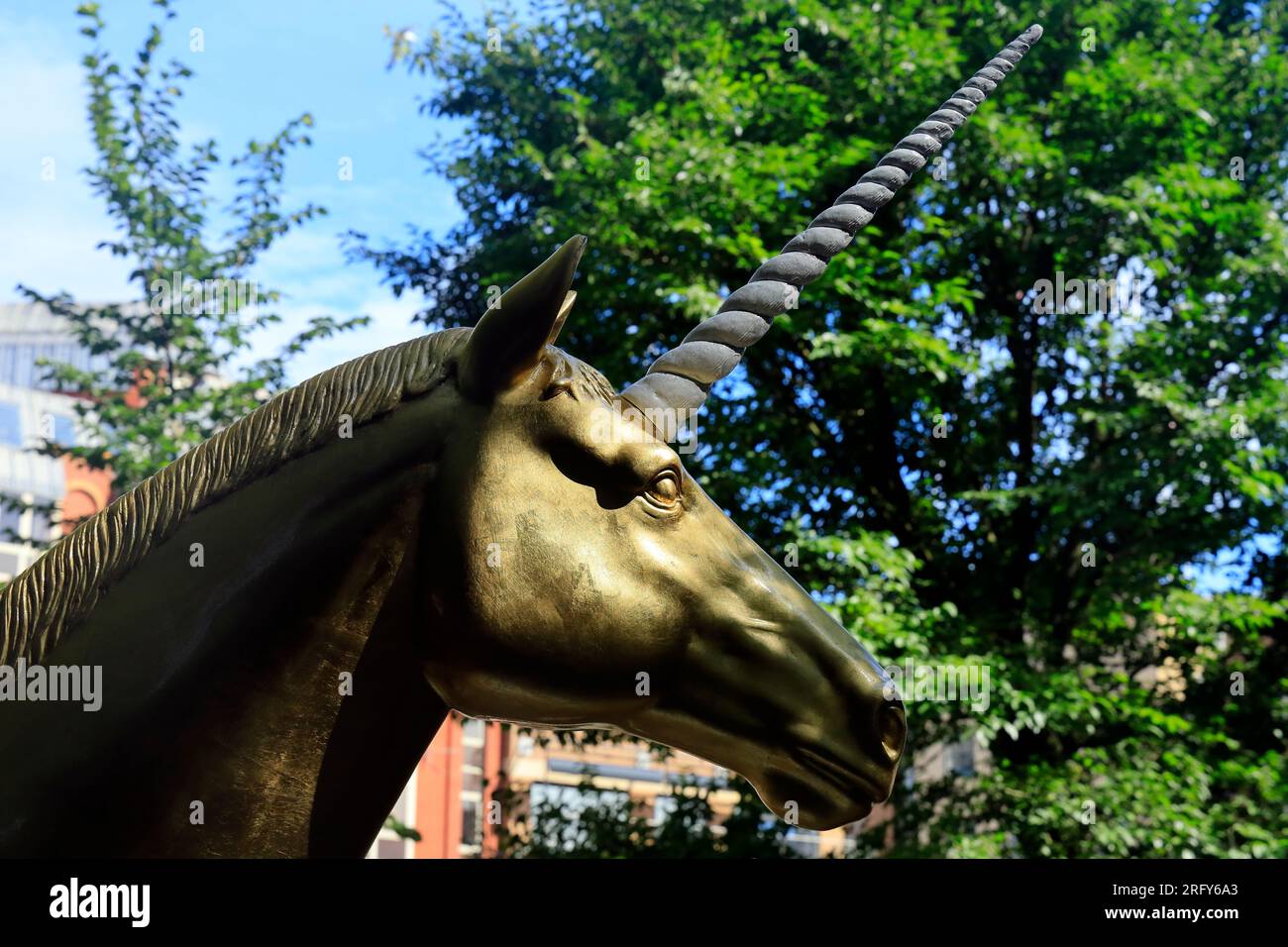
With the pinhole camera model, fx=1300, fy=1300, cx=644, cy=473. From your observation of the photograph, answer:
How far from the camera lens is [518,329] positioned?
2.05 m

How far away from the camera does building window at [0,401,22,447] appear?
122ft

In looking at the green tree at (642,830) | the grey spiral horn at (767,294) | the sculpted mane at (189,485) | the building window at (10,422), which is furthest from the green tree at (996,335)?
the building window at (10,422)

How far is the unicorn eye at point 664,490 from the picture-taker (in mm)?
2168

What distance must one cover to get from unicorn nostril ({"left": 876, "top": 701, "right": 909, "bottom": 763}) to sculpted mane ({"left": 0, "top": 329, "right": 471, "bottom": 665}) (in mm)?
914

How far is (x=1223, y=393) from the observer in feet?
38.5

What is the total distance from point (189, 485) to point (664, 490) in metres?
0.77

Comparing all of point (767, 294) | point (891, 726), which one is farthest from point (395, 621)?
point (767, 294)

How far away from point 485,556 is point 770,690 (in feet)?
1.75

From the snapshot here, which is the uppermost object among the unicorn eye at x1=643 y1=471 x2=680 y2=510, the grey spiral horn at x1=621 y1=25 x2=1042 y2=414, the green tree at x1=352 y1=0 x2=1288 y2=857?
the green tree at x1=352 y1=0 x2=1288 y2=857

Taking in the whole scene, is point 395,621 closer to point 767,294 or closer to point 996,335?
point 767,294

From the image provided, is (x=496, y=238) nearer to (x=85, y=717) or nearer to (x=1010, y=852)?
(x=1010, y=852)

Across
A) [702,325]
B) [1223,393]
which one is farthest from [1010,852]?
[702,325]

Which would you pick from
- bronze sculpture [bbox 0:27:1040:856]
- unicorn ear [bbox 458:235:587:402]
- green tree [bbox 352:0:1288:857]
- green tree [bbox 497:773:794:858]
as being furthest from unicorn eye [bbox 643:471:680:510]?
green tree [bbox 497:773:794:858]

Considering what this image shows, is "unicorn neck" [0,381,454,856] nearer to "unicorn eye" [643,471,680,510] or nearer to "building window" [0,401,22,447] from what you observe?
"unicorn eye" [643,471,680,510]
